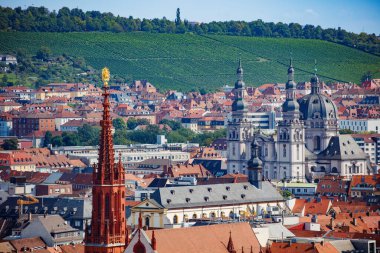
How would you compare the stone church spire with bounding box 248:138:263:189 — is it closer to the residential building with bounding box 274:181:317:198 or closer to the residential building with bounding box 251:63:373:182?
the residential building with bounding box 274:181:317:198

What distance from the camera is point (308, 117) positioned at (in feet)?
474

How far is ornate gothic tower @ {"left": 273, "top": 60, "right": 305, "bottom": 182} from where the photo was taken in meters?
139

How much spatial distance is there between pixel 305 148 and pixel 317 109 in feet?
13.2

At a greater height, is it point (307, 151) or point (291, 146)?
point (291, 146)

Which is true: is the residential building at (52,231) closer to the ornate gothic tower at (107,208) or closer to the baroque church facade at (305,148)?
the ornate gothic tower at (107,208)

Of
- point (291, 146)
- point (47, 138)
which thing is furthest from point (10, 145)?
point (291, 146)

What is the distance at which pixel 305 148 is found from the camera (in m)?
143

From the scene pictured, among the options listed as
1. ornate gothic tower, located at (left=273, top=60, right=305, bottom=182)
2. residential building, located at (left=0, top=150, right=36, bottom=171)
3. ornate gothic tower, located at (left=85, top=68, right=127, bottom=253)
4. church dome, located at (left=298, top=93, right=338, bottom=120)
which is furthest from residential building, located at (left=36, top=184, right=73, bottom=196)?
ornate gothic tower, located at (left=85, top=68, right=127, bottom=253)

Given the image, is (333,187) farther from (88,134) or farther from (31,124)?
(31,124)

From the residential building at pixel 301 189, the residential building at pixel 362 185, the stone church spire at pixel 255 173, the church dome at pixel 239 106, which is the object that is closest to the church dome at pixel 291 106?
the church dome at pixel 239 106

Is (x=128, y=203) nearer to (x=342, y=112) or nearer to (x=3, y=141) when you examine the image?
(x=3, y=141)

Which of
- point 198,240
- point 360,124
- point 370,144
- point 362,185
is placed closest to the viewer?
point 198,240

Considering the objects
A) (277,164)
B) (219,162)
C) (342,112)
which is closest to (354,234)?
(277,164)

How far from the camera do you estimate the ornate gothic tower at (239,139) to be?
14562 cm
